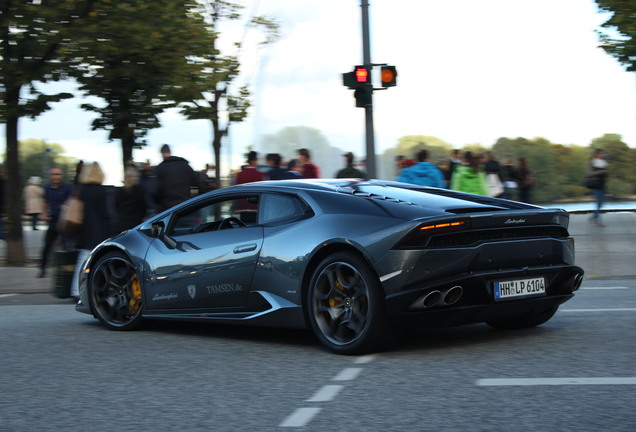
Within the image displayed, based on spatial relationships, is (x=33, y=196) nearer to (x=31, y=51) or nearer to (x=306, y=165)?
(x=31, y=51)

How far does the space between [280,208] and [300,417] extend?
2.62 m

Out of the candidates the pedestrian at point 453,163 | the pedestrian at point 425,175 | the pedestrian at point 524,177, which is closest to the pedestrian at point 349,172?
the pedestrian at point 425,175

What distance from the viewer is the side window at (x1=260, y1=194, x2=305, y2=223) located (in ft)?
22.9

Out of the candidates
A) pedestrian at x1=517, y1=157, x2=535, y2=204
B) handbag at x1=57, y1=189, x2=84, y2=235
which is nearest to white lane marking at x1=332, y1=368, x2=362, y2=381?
handbag at x1=57, y1=189, x2=84, y2=235

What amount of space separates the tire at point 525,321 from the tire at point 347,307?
4.62 ft

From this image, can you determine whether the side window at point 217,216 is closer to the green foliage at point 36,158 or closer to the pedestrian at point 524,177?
the pedestrian at point 524,177

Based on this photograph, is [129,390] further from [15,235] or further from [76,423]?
[15,235]

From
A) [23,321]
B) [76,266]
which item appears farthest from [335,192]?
[76,266]

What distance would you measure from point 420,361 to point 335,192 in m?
1.44

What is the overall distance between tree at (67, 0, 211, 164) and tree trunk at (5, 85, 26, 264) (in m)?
1.41

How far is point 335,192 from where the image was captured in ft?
22.6

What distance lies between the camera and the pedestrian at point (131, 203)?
46.2 ft

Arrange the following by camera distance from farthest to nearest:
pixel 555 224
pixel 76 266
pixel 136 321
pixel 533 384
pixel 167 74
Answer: pixel 167 74 → pixel 76 266 → pixel 136 321 → pixel 555 224 → pixel 533 384

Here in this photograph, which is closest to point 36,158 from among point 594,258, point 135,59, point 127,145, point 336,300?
point 127,145
